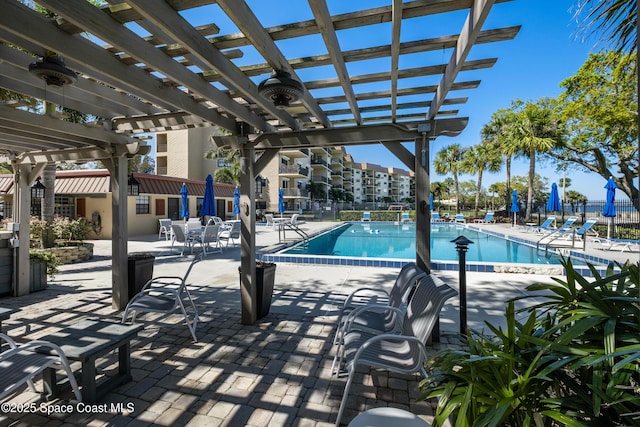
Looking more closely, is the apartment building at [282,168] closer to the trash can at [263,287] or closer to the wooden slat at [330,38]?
the trash can at [263,287]

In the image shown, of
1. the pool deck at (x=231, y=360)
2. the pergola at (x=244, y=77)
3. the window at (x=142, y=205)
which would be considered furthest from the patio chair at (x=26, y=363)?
the window at (x=142, y=205)

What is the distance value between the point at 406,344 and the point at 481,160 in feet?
99.9

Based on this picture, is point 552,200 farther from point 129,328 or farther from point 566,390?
point 129,328

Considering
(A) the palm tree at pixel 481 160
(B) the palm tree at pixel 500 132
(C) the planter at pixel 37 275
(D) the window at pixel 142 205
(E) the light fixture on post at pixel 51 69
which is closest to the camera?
(E) the light fixture on post at pixel 51 69

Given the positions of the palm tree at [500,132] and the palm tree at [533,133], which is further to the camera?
the palm tree at [500,132]

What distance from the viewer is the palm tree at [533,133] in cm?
1989

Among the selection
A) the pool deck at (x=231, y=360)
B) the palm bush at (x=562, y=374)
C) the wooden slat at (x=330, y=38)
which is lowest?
the pool deck at (x=231, y=360)

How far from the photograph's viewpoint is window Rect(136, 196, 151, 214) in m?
15.2

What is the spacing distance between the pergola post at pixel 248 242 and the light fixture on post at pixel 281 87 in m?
1.86

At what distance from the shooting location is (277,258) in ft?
28.9

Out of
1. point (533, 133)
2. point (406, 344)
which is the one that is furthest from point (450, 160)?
point (406, 344)

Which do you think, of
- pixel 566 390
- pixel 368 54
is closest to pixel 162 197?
pixel 368 54

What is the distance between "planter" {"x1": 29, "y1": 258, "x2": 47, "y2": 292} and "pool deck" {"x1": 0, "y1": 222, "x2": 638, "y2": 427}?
0.68 ft

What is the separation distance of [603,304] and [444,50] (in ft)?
6.93
